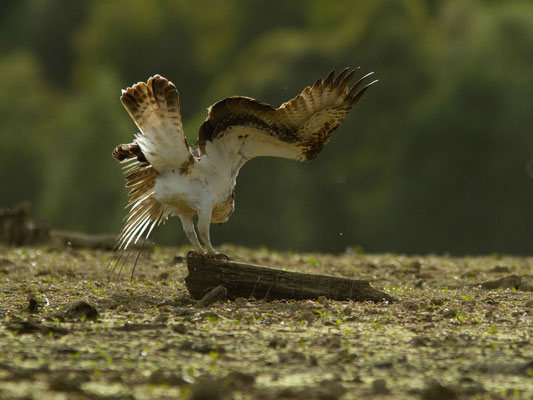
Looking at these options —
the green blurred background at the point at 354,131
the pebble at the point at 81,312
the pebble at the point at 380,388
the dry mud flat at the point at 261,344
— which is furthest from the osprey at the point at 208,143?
the green blurred background at the point at 354,131

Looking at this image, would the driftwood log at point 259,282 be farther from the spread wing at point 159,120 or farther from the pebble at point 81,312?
the pebble at point 81,312

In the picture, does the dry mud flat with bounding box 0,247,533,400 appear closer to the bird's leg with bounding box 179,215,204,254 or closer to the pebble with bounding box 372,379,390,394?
the pebble with bounding box 372,379,390,394

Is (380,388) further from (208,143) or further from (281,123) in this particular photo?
(208,143)

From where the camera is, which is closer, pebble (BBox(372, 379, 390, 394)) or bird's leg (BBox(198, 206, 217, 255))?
pebble (BBox(372, 379, 390, 394))

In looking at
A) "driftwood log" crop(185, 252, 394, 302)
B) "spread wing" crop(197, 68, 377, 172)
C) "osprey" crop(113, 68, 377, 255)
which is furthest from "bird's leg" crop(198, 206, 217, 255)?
"spread wing" crop(197, 68, 377, 172)

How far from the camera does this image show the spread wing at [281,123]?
7.43 m

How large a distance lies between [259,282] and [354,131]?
26061mm

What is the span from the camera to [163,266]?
10.4m

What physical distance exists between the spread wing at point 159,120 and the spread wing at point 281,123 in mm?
287

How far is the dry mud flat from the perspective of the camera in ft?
16.2

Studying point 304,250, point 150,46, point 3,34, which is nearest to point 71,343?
point 304,250

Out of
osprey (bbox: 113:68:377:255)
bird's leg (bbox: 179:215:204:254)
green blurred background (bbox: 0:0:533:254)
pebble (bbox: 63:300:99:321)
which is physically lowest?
pebble (bbox: 63:300:99:321)

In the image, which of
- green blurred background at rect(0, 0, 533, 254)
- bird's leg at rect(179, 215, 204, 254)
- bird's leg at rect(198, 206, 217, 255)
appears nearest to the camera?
bird's leg at rect(198, 206, 217, 255)

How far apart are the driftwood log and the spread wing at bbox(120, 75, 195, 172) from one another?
86cm
